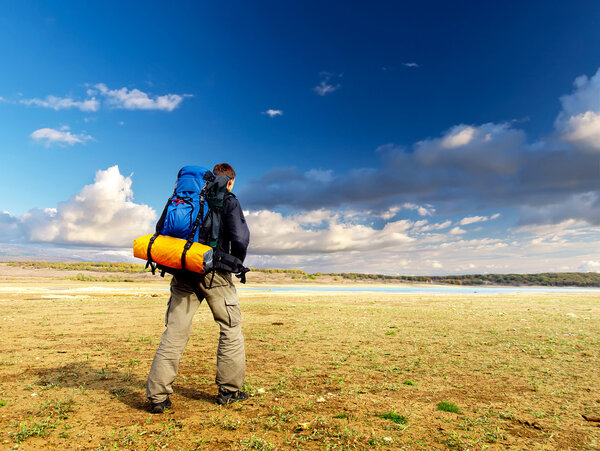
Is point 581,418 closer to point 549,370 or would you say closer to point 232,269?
point 549,370

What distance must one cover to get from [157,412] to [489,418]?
5.09 metres

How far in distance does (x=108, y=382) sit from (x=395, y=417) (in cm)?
552

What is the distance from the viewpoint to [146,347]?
9984mm

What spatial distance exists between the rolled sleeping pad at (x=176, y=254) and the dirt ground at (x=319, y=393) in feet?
7.28

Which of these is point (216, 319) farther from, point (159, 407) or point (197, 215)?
point (197, 215)

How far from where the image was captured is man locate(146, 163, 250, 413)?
5.33 meters

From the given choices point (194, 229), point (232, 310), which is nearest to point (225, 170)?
point (194, 229)

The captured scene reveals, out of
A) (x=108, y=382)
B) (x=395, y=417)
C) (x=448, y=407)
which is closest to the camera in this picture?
(x=395, y=417)

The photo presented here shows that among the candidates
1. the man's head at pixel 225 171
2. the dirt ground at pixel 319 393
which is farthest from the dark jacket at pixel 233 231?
the dirt ground at pixel 319 393

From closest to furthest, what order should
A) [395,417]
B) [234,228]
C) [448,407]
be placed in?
1. [395,417]
2. [448,407]
3. [234,228]

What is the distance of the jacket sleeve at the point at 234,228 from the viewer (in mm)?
5516

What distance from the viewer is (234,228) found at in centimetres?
552

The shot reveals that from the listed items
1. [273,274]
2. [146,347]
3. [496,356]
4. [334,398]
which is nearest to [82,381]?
[146,347]

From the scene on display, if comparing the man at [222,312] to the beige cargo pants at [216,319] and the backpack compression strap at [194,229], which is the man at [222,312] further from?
the backpack compression strap at [194,229]
